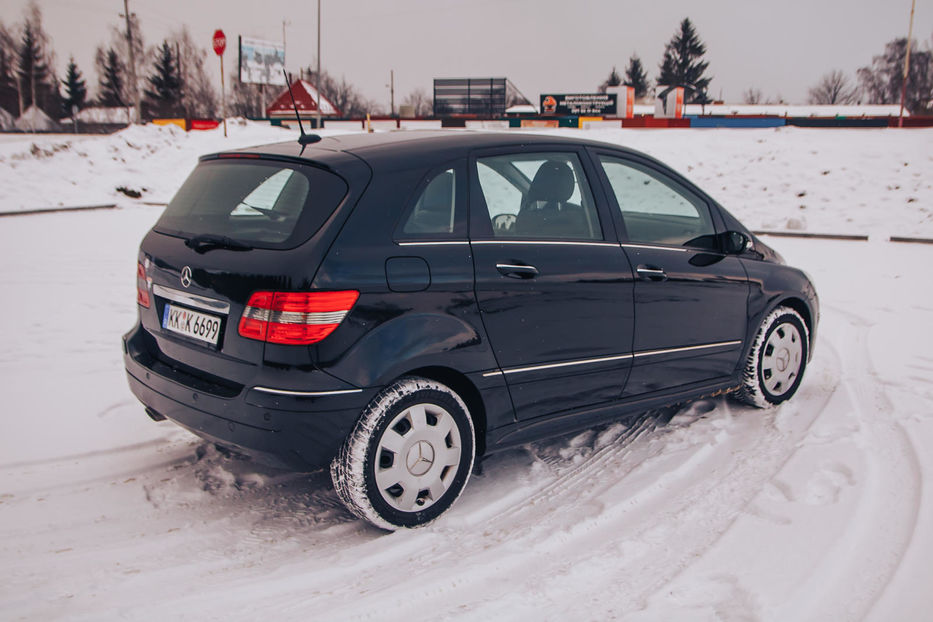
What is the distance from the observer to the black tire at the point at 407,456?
2.85m

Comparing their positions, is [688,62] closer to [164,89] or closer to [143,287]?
[164,89]

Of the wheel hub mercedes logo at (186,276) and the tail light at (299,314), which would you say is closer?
the tail light at (299,314)

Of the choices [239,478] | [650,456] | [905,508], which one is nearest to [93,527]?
[239,478]

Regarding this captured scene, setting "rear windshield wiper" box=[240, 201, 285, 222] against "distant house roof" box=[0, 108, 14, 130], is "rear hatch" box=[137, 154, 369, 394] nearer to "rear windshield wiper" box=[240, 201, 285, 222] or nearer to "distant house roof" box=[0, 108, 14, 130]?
"rear windshield wiper" box=[240, 201, 285, 222]

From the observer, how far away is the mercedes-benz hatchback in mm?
2760

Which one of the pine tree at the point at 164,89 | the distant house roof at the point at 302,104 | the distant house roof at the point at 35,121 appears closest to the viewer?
the distant house roof at the point at 302,104

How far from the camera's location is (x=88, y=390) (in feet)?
15.2

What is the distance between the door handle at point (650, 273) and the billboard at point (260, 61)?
51.1 metres

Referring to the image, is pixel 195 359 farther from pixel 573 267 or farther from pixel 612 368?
pixel 612 368

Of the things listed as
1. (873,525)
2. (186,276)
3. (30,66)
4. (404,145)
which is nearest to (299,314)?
(186,276)

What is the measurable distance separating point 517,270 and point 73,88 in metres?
92.2

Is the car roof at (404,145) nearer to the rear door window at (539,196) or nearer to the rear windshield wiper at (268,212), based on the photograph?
the rear door window at (539,196)

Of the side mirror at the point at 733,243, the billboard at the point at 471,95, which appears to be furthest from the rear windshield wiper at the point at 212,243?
the billboard at the point at 471,95

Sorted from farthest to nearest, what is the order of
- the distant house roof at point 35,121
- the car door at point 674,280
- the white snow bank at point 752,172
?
the distant house roof at point 35,121, the white snow bank at point 752,172, the car door at point 674,280
